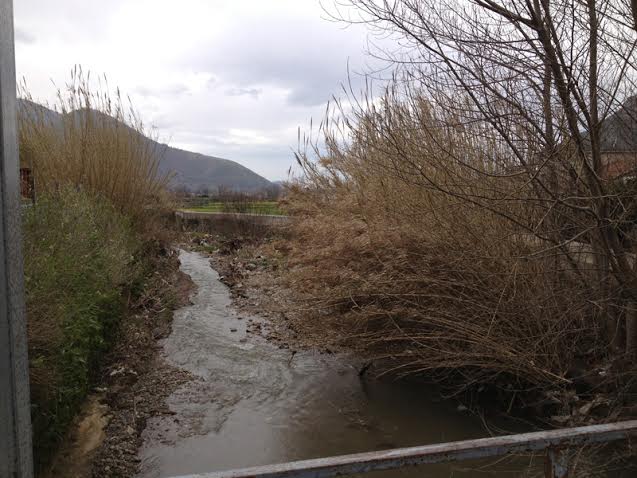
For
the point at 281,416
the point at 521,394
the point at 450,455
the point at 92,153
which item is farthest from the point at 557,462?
the point at 92,153

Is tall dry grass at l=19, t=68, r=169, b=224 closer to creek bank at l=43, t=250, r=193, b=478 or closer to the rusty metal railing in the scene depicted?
creek bank at l=43, t=250, r=193, b=478

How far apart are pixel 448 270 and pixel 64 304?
2949 millimetres

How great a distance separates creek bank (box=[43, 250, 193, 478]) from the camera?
11.6 ft

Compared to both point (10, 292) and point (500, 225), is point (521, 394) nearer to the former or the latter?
point (500, 225)

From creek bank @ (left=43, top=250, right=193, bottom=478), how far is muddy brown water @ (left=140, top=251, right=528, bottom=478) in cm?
15

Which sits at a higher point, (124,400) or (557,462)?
(557,462)

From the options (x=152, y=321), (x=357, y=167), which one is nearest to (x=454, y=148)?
(x=357, y=167)

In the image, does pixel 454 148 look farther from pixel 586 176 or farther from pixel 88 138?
pixel 88 138

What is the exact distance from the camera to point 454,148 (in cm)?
479

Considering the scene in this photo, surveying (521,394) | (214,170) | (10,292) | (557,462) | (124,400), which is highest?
(214,170)

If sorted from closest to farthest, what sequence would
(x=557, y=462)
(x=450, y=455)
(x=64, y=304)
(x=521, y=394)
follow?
1. (x=450, y=455)
2. (x=557, y=462)
3. (x=64, y=304)
4. (x=521, y=394)

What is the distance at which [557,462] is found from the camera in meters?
1.52

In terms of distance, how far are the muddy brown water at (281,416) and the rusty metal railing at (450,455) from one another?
2605mm

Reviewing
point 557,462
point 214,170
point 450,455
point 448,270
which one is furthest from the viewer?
point 214,170
